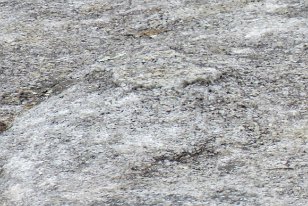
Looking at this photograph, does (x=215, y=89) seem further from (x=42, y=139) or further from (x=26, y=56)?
(x=26, y=56)

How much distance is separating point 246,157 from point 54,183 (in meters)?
0.90

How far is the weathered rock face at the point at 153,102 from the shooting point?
3.43 m

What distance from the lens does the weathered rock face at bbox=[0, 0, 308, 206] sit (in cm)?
343

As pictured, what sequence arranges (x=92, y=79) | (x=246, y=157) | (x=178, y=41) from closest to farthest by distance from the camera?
(x=246, y=157) → (x=92, y=79) → (x=178, y=41)

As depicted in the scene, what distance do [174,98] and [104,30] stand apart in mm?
1131

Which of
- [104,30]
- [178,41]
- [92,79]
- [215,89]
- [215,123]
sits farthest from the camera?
[104,30]

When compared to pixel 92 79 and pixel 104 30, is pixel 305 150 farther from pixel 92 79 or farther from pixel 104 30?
pixel 104 30

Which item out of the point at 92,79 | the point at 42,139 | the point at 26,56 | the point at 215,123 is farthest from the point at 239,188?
the point at 26,56

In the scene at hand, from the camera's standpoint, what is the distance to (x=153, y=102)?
4023 millimetres

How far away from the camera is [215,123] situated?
12.5ft

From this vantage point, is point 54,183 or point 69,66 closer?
point 54,183

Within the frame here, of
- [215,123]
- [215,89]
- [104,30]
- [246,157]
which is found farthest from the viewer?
[104,30]

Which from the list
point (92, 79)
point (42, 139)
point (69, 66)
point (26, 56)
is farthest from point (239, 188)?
point (26, 56)

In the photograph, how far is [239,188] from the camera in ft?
10.9
